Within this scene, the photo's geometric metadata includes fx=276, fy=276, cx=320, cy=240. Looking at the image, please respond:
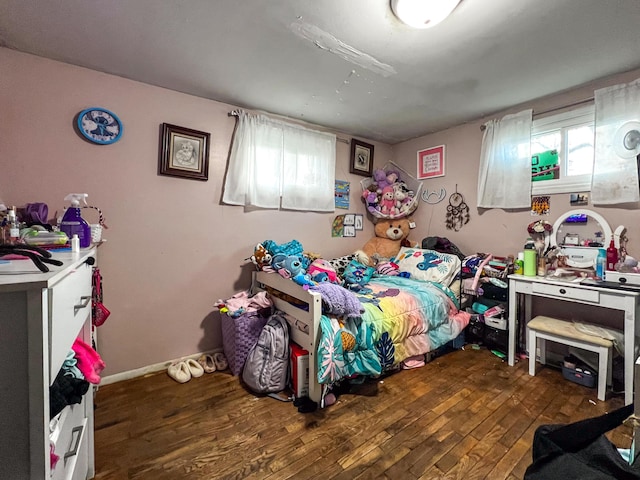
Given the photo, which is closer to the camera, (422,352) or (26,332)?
(26,332)

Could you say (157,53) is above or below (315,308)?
above

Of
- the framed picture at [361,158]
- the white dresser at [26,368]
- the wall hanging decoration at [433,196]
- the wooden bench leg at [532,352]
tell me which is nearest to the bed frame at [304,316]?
the white dresser at [26,368]

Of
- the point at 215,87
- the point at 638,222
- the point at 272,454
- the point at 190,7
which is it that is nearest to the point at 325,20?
the point at 190,7

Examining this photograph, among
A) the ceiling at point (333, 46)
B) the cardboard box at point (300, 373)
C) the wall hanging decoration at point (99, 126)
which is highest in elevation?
the ceiling at point (333, 46)

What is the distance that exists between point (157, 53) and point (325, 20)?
42.8 inches

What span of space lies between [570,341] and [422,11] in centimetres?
228

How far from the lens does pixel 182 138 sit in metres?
2.21

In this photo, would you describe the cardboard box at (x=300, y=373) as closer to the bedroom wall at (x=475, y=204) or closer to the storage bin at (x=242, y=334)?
the storage bin at (x=242, y=334)

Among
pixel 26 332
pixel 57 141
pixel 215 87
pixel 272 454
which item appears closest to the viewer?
pixel 26 332

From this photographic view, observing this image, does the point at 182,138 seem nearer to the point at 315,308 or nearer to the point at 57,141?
the point at 57,141

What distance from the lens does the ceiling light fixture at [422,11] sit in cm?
130

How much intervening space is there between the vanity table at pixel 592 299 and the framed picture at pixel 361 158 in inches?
73.6

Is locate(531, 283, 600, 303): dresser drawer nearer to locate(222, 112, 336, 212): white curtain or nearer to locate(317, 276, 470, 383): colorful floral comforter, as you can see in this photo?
locate(317, 276, 470, 383): colorful floral comforter

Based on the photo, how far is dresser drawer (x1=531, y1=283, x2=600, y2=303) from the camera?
6.07 feet
